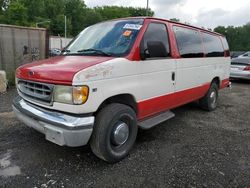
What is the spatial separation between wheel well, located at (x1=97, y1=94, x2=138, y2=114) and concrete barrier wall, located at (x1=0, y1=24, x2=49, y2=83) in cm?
609

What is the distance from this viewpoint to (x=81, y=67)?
2.90 meters

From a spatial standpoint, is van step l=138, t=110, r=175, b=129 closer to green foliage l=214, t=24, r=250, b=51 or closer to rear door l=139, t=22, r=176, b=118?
rear door l=139, t=22, r=176, b=118

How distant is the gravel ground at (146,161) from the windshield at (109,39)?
160cm

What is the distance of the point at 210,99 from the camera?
6.21 m

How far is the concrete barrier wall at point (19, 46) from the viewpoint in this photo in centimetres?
893

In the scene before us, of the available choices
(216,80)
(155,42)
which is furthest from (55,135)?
(216,80)

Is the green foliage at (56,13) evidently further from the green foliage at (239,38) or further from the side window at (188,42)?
the side window at (188,42)

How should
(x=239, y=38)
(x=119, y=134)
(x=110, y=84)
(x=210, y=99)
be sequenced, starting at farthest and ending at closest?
1. (x=239, y=38)
2. (x=210, y=99)
3. (x=119, y=134)
4. (x=110, y=84)

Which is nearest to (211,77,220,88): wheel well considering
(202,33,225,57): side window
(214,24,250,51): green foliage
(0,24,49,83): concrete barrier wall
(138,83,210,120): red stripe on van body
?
(202,33,225,57): side window

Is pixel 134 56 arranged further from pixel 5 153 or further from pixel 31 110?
pixel 5 153

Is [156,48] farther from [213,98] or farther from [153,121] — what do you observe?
[213,98]

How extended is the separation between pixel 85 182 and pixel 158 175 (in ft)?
3.16

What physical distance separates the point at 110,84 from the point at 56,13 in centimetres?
8146

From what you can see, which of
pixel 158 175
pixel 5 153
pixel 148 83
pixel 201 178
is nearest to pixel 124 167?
pixel 158 175
